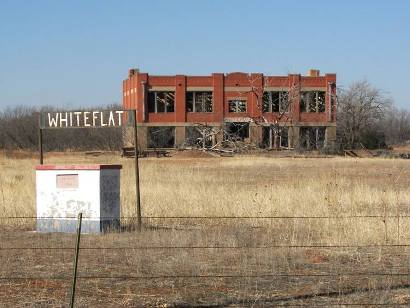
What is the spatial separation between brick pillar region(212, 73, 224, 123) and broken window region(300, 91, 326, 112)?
8793 mm

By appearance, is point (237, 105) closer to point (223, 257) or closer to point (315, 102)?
point (315, 102)

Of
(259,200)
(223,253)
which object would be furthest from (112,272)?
(259,200)

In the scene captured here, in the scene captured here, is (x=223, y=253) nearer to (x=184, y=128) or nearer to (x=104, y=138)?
(x=184, y=128)

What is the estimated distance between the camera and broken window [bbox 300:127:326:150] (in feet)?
247

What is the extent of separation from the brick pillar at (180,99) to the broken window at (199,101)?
126cm

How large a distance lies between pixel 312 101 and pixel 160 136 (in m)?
17.0

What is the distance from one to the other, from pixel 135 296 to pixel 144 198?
10455 mm

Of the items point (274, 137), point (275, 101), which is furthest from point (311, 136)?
point (275, 101)

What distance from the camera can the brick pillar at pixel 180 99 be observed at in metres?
74.3

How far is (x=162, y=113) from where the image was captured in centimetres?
7475

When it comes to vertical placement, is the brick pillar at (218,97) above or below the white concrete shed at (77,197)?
above

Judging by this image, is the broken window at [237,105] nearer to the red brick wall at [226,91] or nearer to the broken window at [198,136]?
the red brick wall at [226,91]

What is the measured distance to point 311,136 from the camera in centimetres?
7631

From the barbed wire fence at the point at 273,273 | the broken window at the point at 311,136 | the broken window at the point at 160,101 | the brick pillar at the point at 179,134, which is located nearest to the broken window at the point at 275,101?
the broken window at the point at 311,136
